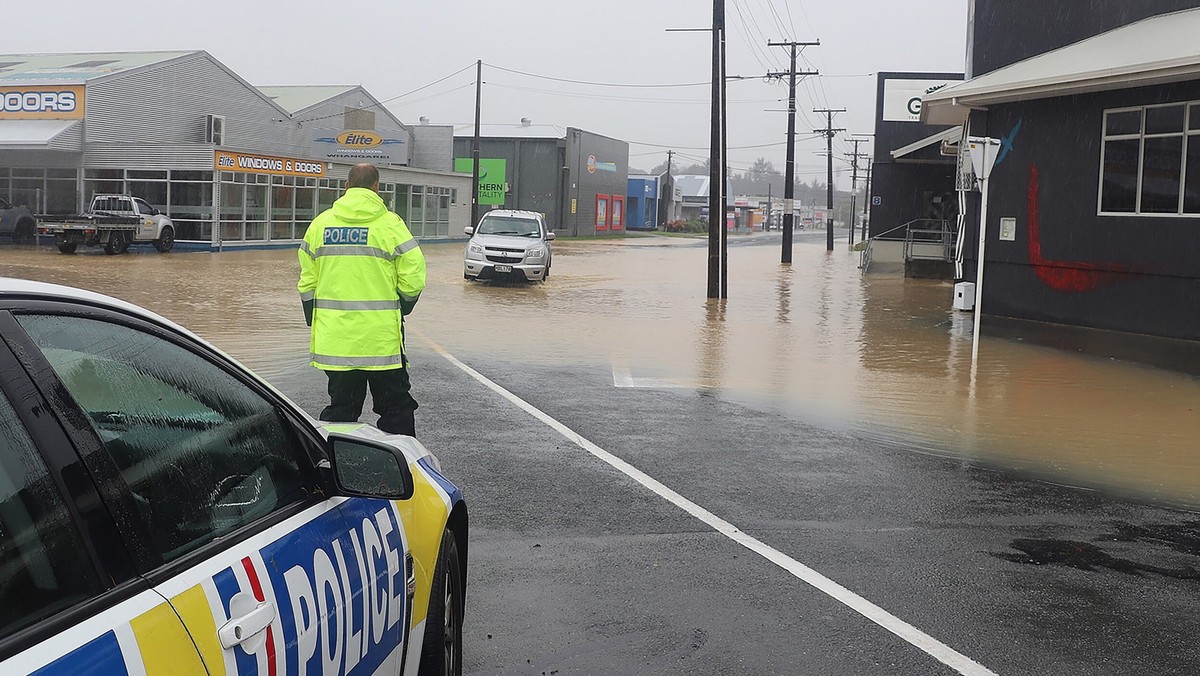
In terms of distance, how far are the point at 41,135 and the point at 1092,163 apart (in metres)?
34.0

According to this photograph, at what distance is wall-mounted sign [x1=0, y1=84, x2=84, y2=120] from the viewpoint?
41094mm

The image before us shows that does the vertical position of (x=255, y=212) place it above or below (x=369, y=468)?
above

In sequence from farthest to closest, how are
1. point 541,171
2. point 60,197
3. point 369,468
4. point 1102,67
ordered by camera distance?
point 541,171
point 60,197
point 1102,67
point 369,468

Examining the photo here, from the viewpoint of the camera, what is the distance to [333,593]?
2752 mm

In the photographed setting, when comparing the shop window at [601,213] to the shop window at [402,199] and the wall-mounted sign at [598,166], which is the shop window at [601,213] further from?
the shop window at [402,199]

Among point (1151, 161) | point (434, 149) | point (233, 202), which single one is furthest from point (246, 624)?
point (434, 149)

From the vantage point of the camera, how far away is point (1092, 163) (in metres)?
19.0

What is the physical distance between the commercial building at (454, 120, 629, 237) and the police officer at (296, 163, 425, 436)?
219ft

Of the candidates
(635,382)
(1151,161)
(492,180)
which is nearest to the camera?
(635,382)

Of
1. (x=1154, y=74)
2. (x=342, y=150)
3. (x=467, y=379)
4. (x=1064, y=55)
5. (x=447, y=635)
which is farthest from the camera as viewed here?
(x=342, y=150)

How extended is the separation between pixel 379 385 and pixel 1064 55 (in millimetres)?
15938

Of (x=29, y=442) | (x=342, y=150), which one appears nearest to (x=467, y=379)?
(x=29, y=442)

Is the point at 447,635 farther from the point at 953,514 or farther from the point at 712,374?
the point at 712,374

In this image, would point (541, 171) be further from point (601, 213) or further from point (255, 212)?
point (255, 212)
